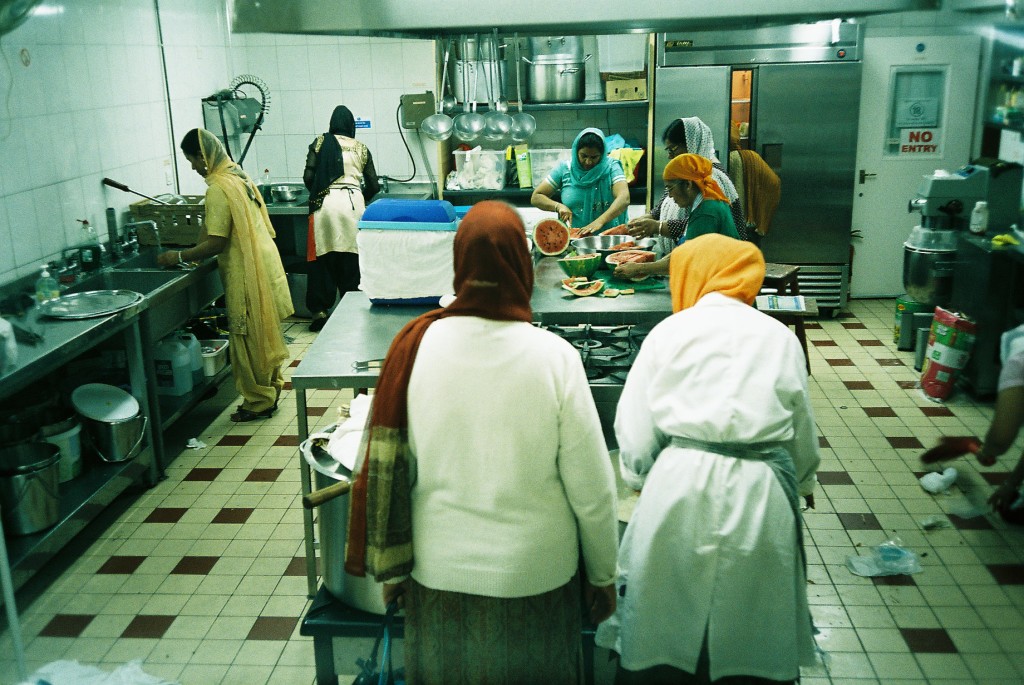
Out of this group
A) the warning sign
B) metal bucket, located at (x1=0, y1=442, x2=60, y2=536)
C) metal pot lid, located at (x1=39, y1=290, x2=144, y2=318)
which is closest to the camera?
metal bucket, located at (x1=0, y1=442, x2=60, y2=536)

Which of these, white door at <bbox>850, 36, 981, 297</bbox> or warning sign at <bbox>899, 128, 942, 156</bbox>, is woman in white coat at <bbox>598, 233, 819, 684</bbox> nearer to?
white door at <bbox>850, 36, 981, 297</bbox>

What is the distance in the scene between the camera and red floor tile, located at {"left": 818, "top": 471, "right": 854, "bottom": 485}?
414 centimetres

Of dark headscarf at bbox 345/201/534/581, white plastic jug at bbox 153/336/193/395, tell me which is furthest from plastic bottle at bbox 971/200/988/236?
white plastic jug at bbox 153/336/193/395

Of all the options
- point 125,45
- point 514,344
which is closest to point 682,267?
point 514,344

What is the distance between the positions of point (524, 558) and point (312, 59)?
621cm

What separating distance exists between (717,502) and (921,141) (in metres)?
5.71

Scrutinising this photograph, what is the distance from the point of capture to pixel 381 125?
7254 mm

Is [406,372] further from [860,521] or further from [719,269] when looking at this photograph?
[860,521]

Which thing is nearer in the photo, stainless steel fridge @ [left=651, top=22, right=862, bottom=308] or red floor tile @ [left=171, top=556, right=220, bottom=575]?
red floor tile @ [left=171, top=556, right=220, bottom=575]

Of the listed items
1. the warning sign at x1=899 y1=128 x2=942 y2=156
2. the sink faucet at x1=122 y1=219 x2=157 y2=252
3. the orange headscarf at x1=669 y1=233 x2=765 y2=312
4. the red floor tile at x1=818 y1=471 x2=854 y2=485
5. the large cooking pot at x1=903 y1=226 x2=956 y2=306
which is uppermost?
the warning sign at x1=899 y1=128 x2=942 y2=156

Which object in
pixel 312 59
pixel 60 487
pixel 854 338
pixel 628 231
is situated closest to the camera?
pixel 60 487

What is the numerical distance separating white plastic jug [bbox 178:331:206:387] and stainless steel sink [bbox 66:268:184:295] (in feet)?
1.48

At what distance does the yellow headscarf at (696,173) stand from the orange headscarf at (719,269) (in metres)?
1.31

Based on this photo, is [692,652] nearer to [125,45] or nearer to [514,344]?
[514,344]
